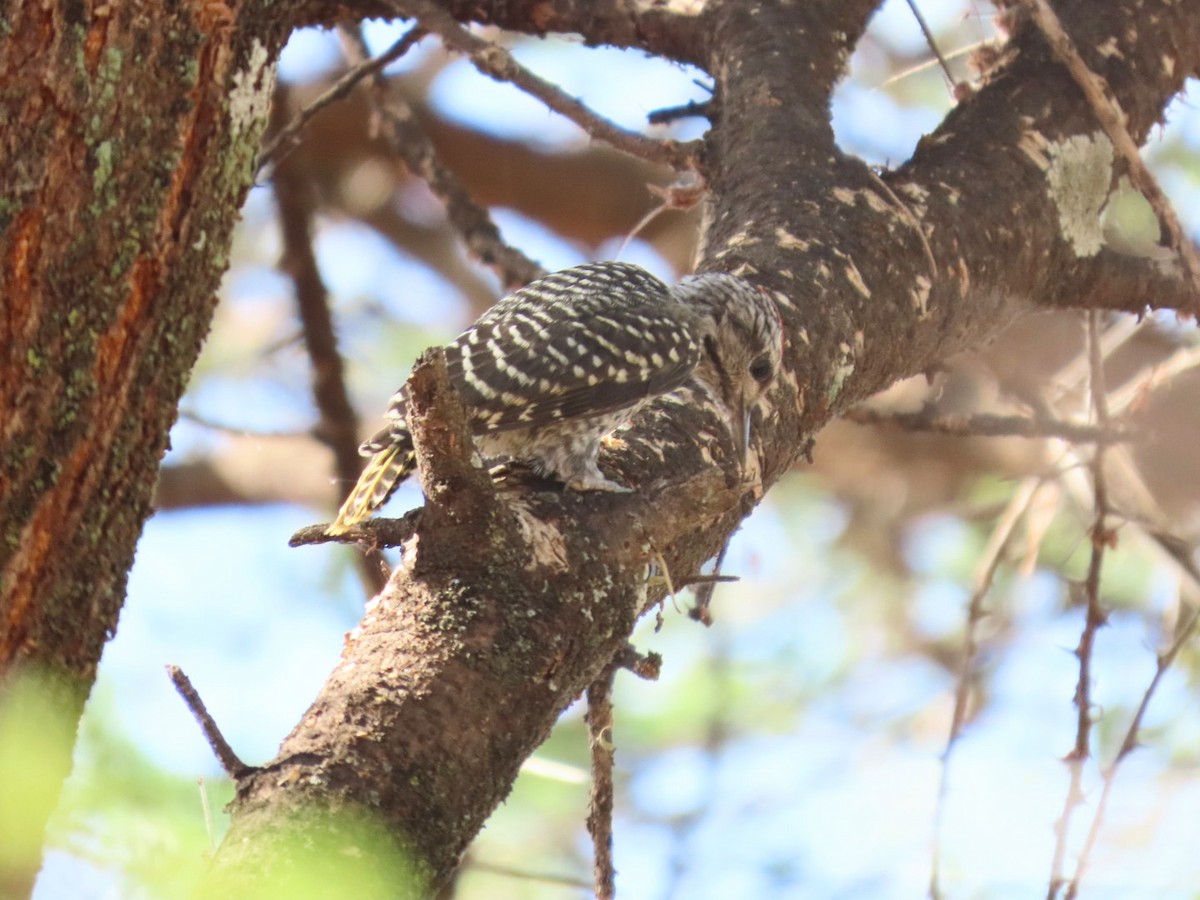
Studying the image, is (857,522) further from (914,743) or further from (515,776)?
(515,776)

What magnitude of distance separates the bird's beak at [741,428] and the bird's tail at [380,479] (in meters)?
0.74

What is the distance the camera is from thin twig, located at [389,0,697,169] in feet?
11.8

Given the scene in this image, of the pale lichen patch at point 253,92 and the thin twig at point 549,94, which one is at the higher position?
the thin twig at point 549,94

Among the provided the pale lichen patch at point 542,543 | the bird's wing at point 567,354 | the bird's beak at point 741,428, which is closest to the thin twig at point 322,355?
the bird's wing at point 567,354

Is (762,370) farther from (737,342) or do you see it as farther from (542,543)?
(542,543)

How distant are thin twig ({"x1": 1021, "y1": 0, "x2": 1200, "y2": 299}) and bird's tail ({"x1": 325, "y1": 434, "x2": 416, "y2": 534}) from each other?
6.25 feet

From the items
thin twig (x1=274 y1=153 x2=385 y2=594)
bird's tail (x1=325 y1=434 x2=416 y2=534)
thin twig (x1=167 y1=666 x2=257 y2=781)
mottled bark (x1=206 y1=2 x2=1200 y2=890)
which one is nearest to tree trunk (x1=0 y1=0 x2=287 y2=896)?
thin twig (x1=167 y1=666 x2=257 y2=781)

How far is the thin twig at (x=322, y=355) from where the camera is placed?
4.49 metres

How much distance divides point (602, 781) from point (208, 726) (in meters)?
1.09

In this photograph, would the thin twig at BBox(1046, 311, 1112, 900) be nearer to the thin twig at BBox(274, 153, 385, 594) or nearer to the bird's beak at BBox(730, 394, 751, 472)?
the bird's beak at BBox(730, 394, 751, 472)

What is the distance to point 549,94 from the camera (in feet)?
11.9

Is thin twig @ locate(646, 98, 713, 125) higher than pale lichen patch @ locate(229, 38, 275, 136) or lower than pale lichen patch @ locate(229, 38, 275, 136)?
higher

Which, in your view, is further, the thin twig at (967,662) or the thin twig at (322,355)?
the thin twig at (322,355)

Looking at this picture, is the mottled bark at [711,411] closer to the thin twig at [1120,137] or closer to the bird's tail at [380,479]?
the thin twig at [1120,137]
